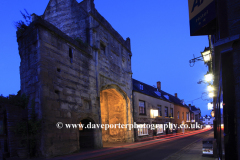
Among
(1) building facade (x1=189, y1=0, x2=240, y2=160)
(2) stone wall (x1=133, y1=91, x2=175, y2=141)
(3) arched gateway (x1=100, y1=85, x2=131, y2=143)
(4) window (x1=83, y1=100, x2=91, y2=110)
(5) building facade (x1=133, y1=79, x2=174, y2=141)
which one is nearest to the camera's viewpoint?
(1) building facade (x1=189, y1=0, x2=240, y2=160)

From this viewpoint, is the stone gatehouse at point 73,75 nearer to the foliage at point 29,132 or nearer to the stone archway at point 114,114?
the stone archway at point 114,114

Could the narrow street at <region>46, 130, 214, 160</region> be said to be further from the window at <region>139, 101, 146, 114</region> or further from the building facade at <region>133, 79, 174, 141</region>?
the window at <region>139, 101, 146, 114</region>

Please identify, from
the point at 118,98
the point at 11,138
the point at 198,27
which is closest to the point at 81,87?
the point at 11,138

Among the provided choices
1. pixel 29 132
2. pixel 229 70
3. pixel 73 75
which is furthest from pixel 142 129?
pixel 229 70

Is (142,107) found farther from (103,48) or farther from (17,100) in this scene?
(17,100)

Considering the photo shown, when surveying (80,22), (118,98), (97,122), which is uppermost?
(80,22)

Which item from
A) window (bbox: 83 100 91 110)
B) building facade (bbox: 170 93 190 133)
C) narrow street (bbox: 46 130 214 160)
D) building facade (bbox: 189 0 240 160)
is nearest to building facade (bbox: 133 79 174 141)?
building facade (bbox: 170 93 190 133)

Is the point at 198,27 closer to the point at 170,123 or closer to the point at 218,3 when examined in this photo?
the point at 218,3

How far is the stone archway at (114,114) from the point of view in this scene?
21.2m

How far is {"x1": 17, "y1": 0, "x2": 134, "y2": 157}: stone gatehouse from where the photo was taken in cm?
1110

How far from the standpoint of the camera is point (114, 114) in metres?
21.9

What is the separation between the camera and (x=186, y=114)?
4678 centimetres

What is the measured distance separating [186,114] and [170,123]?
569 inches

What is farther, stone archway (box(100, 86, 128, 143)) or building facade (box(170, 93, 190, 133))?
building facade (box(170, 93, 190, 133))
